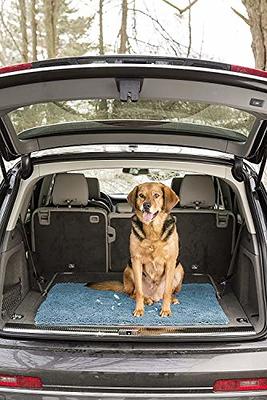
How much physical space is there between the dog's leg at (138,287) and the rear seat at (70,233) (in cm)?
65

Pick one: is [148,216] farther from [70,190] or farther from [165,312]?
[70,190]

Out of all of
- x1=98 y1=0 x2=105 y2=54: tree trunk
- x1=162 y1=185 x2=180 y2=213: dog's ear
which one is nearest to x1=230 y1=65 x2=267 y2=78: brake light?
x1=162 y1=185 x2=180 y2=213: dog's ear

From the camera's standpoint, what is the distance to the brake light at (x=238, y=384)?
2.26 m

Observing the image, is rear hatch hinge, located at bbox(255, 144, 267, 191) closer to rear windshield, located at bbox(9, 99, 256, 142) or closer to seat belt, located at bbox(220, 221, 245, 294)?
rear windshield, located at bbox(9, 99, 256, 142)

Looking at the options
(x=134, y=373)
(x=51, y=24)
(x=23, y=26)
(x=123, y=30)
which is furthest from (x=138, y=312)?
(x=23, y=26)

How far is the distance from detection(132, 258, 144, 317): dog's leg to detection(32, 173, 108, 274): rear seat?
0.65 meters

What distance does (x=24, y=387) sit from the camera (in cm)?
230

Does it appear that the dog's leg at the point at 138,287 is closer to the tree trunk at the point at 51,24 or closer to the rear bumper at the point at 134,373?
the rear bumper at the point at 134,373

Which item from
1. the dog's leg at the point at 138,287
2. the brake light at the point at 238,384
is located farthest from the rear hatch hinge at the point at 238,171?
the brake light at the point at 238,384

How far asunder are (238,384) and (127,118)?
1.57m

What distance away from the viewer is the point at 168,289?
321cm

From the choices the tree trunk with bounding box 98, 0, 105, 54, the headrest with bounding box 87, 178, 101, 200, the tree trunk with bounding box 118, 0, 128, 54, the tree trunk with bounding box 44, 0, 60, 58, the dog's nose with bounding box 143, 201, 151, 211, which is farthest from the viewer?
the tree trunk with bounding box 44, 0, 60, 58

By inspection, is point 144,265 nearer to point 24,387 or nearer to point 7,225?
point 7,225

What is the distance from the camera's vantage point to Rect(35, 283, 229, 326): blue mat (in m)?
2.89
